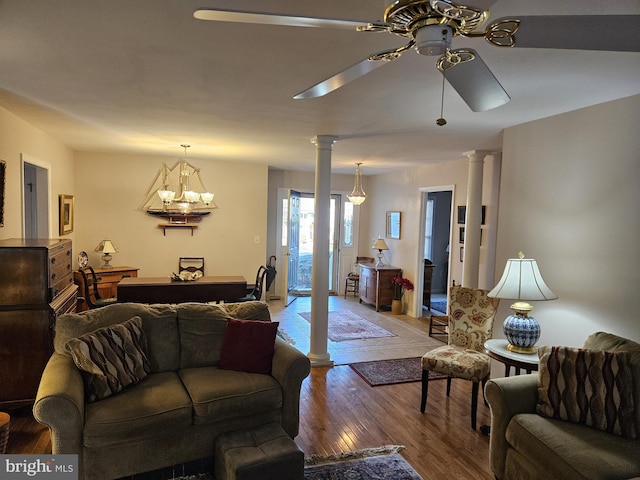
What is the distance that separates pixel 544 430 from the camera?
2215 millimetres

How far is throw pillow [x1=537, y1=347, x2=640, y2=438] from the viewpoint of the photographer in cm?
218

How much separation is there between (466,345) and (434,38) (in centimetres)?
314

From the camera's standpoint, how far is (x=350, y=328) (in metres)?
5.89

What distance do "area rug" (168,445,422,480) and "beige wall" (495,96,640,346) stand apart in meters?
1.61

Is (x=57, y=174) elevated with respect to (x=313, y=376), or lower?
elevated

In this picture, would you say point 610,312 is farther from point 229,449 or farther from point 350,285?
point 350,285

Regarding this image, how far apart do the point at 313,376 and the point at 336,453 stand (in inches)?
54.9

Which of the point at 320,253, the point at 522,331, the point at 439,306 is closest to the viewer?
the point at 522,331

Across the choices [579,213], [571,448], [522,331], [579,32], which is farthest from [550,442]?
[579,32]

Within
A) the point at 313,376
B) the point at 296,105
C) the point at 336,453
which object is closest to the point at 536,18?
the point at 296,105

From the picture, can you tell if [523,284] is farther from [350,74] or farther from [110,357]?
[110,357]

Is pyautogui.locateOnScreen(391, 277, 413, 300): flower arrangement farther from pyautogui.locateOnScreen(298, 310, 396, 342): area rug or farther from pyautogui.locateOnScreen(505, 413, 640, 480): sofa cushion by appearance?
pyautogui.locateOnScreen(505, 413, 640, 480): sofa cushion

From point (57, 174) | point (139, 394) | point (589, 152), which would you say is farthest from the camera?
point (57, 174)

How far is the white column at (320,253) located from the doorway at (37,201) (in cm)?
305
